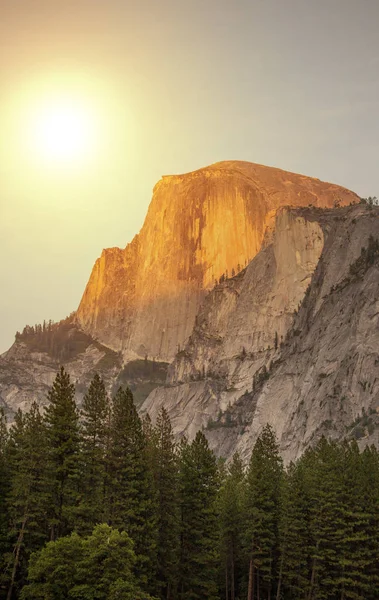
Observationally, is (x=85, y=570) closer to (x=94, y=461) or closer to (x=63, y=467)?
(x=63, y=467)

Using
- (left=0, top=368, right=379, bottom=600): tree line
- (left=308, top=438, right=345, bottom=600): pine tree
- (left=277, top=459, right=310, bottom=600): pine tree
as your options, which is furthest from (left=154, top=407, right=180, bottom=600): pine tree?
(left=308, top=438, right=345, bottom=600): pine tree

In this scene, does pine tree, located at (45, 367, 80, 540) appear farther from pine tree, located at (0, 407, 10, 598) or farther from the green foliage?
the green foliage

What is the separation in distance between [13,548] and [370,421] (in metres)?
100

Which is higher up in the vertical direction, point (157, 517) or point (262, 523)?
point (262, 523)

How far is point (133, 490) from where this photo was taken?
56594mm

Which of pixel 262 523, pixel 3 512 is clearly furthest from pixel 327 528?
pixel 3 512

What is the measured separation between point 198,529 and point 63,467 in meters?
15.3

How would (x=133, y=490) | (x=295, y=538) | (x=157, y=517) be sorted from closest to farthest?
1. (x=133, y=490)
2. (x=157, y=517)
3. (x=295, y=538)

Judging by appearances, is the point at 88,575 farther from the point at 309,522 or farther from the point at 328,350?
the point at 328,350

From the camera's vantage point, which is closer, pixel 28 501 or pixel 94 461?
pixel 28 501

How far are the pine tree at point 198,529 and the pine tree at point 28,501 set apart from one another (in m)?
13.1

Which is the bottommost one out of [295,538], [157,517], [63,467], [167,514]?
[157,517]

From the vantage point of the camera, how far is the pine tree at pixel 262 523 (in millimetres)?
68188

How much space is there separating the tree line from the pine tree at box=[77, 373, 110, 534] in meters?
0.09
